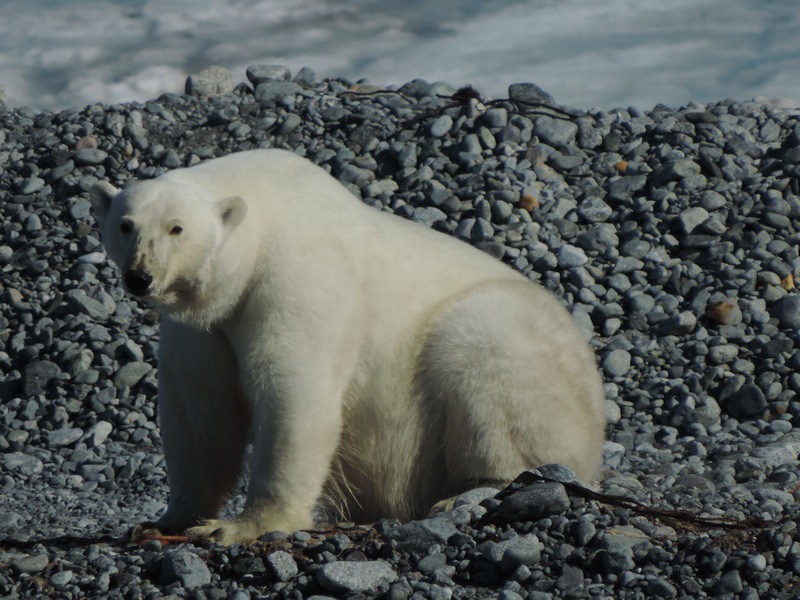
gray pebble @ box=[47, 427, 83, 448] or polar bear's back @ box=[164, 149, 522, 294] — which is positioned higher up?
polar bear's back @ box=[164, 149, 522, 294]

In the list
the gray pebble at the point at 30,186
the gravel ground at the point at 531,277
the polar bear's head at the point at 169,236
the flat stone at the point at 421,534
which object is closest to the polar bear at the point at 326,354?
the polar bear's head at the point at 169,236

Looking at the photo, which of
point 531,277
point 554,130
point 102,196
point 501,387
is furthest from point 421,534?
point 554,130

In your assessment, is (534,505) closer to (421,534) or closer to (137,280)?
(421,534)

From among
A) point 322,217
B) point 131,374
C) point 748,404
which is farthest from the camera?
point 131,374

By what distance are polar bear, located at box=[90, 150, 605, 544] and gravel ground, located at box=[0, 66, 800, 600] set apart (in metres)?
0.40

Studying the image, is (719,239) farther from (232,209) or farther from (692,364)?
(232,209)

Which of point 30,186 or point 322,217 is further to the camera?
point 30,186

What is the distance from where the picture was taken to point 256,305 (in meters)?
4.97

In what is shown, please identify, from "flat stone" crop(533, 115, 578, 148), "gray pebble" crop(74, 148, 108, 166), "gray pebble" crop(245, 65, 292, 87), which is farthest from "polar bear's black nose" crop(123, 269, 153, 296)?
"gray pebble" crop(245, 65, 292, 87)

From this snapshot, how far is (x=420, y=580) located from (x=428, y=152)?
305 inches

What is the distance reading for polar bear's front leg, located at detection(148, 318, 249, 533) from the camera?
5246 millimetres

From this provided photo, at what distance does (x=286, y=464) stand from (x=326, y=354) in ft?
1.68

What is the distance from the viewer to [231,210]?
482 centimetres

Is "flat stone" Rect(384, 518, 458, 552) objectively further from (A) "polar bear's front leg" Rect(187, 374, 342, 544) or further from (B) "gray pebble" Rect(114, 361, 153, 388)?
(B) "gray pebble" Rect(114, 361, 153, 388)
